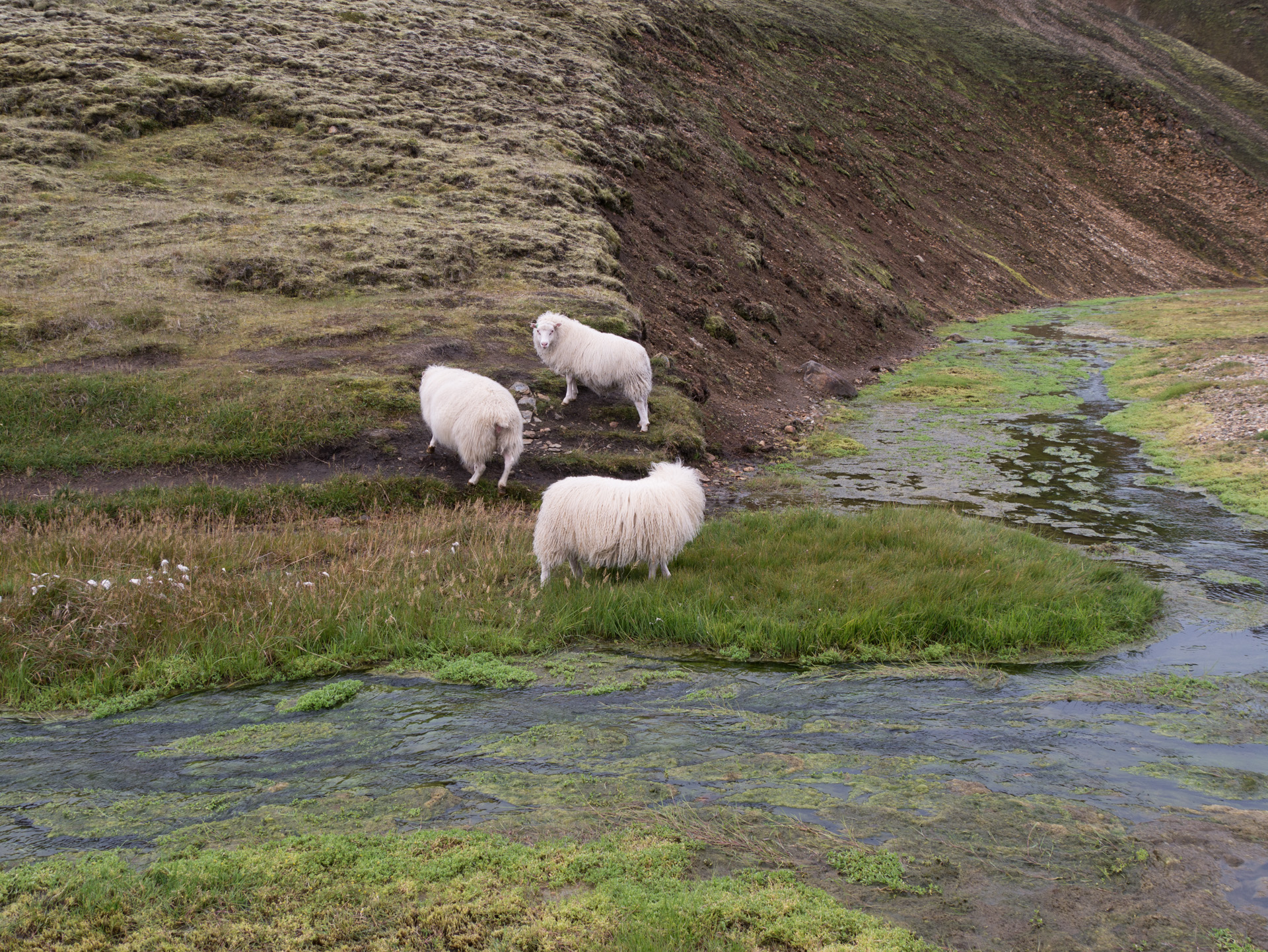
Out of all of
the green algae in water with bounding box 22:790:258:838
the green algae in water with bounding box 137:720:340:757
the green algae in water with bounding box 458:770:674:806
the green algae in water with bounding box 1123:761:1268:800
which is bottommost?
the green algae in water with bounding box 137:720:340:757

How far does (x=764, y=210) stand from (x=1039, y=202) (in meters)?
38.1

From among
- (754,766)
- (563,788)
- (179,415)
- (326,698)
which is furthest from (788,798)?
(179,415)

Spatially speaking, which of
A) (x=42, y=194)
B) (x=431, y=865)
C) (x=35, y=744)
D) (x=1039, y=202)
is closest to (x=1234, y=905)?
(x=431, y=865)

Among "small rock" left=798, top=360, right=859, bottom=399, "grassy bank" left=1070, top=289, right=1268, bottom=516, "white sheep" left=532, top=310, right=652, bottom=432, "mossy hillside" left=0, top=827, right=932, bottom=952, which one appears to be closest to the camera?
"mossy hillside" left=0, top=827, right=932, bottom=952

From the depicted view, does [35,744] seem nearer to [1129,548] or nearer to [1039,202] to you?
[1129,548]

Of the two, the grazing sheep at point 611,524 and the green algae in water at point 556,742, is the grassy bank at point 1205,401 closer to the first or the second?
the grazing sheep at point 611,524

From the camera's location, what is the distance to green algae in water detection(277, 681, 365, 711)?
672 centimetres

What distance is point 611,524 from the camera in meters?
9.00

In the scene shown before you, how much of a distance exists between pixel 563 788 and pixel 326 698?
100 inches

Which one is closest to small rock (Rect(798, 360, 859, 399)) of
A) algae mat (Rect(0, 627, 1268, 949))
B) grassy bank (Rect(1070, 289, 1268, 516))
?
grassy bank (Rect(1070, 289, 1268, 516))

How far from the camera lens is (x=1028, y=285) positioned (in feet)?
158

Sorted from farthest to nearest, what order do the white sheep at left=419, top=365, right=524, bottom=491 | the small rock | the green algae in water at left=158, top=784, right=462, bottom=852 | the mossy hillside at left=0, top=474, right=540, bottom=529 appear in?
the small rock
the white sheep at left=419, top=365, right=524, bottom=491
the mossy hillside at left=0, top=474, right=540, bottom=529
the green algae in water at left=158, top=784, right=462, bottom=852

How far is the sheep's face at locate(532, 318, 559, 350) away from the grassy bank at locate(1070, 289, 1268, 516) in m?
11.0

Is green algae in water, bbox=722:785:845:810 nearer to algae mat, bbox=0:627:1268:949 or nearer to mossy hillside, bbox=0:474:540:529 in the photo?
algae mat, bbox=0:627:1268:949
